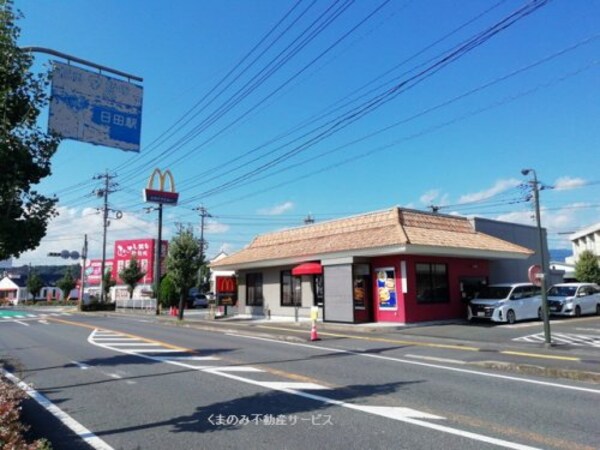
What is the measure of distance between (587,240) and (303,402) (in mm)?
53591

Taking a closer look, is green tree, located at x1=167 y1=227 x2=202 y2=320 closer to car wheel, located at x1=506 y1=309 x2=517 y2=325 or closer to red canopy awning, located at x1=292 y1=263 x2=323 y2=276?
red canopy awning, located at x1=292 y1=263 x2=323 y2=276

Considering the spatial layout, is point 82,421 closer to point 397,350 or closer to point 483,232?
point 397,350

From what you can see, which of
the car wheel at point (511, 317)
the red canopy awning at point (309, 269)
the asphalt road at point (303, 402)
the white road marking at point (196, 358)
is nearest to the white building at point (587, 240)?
the car wheel at point (511, 317)

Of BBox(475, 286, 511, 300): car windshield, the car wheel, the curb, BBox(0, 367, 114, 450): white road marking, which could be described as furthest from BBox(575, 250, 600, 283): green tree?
BBox(0, 367, 114, 450): white road marking

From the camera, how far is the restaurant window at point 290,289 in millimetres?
28250

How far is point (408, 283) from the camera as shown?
22547mm

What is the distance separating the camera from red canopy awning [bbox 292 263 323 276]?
2542 cm

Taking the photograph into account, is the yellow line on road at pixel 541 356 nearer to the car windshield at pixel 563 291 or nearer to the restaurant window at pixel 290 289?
the car windshield at pixel 563 291

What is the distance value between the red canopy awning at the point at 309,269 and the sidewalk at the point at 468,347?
2.59m

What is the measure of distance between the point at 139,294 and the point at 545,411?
60.1 meters

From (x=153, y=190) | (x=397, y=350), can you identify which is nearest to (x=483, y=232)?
(x=397, y=350)

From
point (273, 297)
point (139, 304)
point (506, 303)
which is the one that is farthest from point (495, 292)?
point (139, 304)

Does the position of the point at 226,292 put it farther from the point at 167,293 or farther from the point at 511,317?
the point at 511,317

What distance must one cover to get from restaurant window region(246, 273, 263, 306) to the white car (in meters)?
16.5
